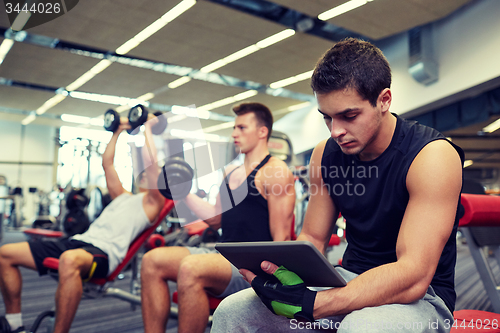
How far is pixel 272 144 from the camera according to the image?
4.38m

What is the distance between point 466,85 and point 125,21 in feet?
17.1

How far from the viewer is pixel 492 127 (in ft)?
26.7

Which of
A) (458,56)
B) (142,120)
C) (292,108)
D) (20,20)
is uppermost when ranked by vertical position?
(20,20)

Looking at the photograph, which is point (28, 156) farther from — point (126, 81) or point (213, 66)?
point (213, 66)

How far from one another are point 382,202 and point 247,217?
32.0 inches

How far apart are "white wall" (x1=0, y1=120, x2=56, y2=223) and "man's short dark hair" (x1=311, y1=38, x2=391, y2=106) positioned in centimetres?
1385

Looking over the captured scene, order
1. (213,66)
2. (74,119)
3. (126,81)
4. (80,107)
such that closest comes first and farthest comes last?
(213,66) → (126,81) → (80,107) → (74,119)

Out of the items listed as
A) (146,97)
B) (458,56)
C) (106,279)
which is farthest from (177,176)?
(146,97)

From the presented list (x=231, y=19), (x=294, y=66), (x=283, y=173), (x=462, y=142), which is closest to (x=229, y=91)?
(x=294, y=66)

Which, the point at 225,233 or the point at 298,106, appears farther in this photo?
the point at 298,106

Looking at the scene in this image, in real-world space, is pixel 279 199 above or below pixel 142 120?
below

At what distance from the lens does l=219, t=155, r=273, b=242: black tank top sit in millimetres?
1666

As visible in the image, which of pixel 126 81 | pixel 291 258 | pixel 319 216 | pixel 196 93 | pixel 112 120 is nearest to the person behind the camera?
pixel 291 258

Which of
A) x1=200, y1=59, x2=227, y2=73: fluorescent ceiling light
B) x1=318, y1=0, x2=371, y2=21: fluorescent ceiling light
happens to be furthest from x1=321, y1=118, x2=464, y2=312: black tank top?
x1=200, y1=59, x2=227, y2=73: fluorescent ceiling light
